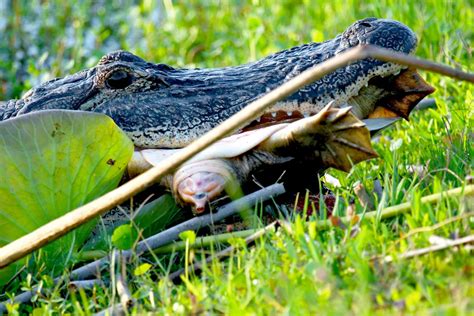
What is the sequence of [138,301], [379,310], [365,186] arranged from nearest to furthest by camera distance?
[379,310] < [138,301] < [365,186]

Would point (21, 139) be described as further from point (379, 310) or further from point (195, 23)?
point (195, 23)

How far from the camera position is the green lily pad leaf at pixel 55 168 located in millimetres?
3467

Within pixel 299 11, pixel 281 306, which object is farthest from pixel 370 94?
pixel 299 11

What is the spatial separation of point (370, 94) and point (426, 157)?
1.21 ft

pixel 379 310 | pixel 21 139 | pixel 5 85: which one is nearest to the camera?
pixel 379 310

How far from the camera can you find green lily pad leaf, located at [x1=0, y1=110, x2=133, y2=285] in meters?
3.47

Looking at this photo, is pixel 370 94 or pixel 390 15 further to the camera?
pixel 390 15

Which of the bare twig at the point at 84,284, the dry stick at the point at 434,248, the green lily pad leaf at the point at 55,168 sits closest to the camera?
the dry stick at the point at 434,248

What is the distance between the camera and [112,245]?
3.46 meters

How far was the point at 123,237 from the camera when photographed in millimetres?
3256

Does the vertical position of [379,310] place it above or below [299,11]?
above

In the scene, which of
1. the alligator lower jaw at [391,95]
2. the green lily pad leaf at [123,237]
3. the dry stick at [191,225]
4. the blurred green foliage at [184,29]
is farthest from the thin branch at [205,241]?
the blurred green foliage at [184,29]

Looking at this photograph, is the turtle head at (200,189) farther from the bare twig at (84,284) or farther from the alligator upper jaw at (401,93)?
the alligator upper jaw at (401,93)

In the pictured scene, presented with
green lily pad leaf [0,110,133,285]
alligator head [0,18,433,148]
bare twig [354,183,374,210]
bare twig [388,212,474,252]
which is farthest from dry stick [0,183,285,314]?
bare twig [388,212,474,252]
